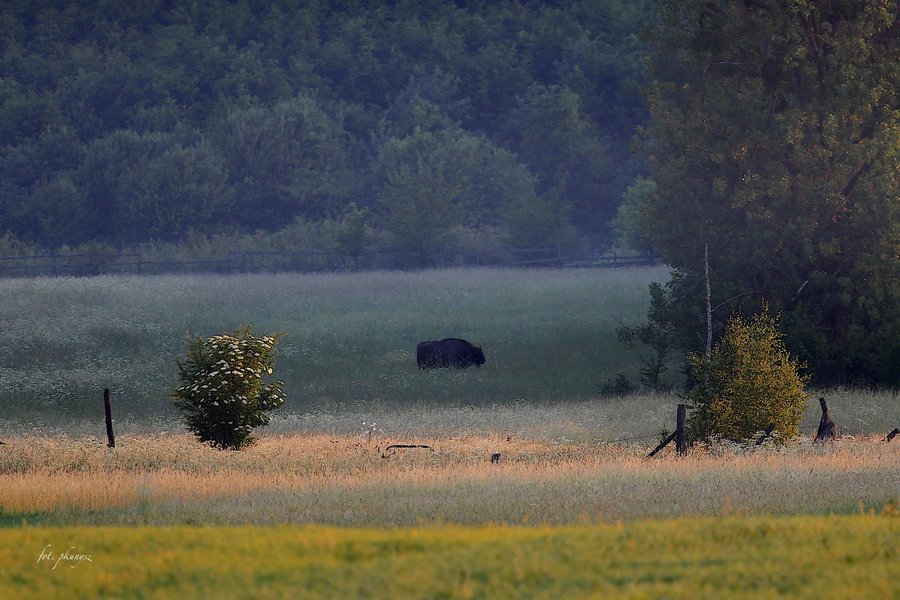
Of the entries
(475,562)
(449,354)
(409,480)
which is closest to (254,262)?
(449,354)

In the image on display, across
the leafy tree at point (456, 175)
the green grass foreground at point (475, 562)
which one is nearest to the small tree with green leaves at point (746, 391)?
the green grass foreground at point (475, 562)

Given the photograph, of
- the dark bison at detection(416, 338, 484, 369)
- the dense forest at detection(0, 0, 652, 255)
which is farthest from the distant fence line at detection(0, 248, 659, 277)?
the dark bison at detection(416, 338, 484, 369)

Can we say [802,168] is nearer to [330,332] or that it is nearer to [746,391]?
[746,391]

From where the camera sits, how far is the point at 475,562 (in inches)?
451

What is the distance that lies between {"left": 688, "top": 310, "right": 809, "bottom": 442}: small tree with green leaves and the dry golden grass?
2.94ft

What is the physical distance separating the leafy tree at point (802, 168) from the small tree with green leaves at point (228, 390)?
1695cm

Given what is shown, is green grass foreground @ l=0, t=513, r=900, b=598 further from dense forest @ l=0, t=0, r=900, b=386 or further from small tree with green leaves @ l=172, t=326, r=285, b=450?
dense forest @ l=0, t=0, r=900, b=386

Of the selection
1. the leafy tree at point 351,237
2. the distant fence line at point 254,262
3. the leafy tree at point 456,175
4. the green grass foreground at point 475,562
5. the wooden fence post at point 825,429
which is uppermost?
the leafy tree at point 456,175

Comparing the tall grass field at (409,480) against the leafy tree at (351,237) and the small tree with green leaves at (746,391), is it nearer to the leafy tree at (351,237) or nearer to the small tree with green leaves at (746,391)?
the small tree with green leaves at (746,391)

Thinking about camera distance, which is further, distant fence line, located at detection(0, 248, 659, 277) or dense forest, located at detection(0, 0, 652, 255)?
dense forest, located at detection(0, 0, 652, 255)

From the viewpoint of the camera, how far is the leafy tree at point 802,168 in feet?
119

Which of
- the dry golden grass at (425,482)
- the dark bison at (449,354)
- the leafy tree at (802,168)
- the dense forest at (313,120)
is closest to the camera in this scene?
the dry golden grass at (425,482)

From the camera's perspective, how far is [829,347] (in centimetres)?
3728

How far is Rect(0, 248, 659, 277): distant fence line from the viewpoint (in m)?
69.3
